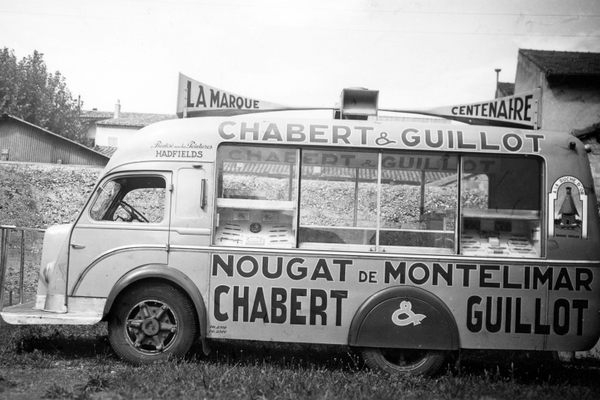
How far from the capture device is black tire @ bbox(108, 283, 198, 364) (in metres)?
5.86

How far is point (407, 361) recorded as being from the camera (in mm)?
5945

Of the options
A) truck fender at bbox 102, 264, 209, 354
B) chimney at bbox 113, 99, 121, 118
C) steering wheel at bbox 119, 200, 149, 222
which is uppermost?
chimney at bbox 113, 99, 121, 118

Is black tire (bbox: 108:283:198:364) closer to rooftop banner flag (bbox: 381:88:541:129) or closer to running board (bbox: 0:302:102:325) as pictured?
running board (bbox: 0:302:102:325)

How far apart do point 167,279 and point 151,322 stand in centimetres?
51

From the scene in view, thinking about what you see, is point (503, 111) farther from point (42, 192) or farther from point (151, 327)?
point (42, 192)

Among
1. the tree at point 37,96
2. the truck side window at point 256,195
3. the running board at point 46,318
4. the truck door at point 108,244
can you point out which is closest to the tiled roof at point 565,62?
the truck side window at point 256,195

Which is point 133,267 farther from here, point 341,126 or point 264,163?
point 341,126

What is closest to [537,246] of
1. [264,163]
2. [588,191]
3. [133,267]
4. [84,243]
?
[588,191]

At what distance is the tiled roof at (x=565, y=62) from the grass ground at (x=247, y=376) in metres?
17.3

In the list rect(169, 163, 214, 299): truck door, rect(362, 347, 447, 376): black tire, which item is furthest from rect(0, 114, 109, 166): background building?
rect(362, 347, 447, 376): black tire

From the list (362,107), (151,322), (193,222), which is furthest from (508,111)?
(151,322)

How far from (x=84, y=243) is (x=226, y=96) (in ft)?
7.58

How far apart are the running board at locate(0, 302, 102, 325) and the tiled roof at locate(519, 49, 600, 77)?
20939 millimetres

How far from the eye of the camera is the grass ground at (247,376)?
4.96 metres
